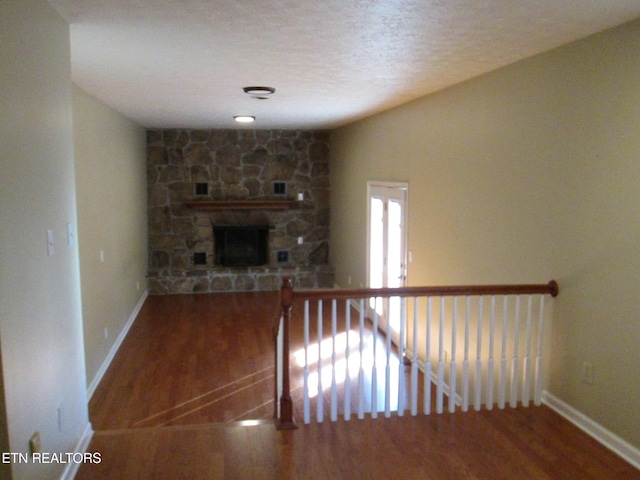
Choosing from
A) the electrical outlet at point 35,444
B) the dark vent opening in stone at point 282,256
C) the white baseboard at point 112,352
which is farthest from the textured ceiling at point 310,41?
the dark vent opening in stone at point 282,256

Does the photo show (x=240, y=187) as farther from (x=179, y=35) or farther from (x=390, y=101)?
(x=179, y=35)

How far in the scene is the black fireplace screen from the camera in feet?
30.1

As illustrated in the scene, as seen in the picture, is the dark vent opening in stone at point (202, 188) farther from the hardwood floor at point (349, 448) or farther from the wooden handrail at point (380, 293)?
the wooden handrail at point (380, 293)

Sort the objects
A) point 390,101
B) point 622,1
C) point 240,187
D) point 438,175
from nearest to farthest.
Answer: point 622,1 < point 438,175 < point 390,101 < point 240,187

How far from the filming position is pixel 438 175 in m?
4.96

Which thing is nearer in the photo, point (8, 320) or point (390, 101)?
point (8, 320)

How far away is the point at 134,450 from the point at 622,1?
3.29 meters

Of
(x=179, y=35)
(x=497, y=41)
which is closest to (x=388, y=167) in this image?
(x=497, y=41)

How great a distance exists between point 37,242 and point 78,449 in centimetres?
126

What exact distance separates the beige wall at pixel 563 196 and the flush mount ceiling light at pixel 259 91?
1489mm

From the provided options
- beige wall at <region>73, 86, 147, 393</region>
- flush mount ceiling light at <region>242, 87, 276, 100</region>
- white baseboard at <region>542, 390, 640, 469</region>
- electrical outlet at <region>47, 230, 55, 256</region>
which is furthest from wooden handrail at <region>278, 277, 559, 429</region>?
beige wall at <region>73, 86, 147, 393</region>

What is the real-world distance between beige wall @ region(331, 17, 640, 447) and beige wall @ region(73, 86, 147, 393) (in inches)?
121

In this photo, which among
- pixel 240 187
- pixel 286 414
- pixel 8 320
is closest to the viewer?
pixel 8 320

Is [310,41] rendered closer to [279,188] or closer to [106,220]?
[106,220]
